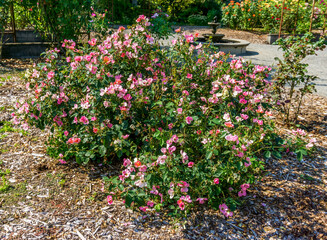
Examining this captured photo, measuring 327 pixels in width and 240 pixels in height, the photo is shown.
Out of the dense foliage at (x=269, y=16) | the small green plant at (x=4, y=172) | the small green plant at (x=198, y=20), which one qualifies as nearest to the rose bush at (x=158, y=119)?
the small green plant at (x=4, y=172)

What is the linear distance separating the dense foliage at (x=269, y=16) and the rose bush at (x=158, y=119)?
36.0ft

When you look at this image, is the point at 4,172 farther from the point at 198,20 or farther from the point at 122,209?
the point at 198,20

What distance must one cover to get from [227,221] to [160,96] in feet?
3.81

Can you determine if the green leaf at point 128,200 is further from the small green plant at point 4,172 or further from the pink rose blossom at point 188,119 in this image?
the small green plant at point 4,172

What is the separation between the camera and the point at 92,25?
20.8 ft

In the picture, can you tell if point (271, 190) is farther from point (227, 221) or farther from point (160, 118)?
point (160, 118)

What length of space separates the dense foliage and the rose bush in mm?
10966

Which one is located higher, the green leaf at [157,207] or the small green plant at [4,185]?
the green leaf at [157,207]

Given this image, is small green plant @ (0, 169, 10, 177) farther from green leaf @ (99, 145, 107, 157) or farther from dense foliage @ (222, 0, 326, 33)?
dense foliage @ (222, 0, 326, 33)

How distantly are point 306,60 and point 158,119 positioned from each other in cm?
716

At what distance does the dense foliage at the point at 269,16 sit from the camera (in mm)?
12758

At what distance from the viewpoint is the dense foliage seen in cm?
1276

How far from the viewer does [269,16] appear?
1334 centimetres

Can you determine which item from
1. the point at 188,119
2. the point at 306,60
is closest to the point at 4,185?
the point at 188,119
